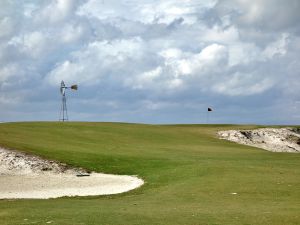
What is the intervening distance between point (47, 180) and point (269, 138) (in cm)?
5138

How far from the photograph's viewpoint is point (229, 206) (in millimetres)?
26297

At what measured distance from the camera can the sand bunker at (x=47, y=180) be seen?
1432 inches

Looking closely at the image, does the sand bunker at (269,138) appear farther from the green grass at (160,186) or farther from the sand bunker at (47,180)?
the sand bunker at (47,180)

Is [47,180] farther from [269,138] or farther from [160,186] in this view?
[269,138]

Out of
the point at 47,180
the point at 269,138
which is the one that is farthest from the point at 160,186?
the point at 269,138

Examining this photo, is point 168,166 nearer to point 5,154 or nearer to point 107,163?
point 107,163

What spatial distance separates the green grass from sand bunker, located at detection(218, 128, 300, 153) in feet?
43.3

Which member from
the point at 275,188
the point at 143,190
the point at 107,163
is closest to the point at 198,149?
the point at 107,163

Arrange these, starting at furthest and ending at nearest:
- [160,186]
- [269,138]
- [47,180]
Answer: [269,138]
[47,180]
[160,186]

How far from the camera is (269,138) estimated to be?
84.3 m

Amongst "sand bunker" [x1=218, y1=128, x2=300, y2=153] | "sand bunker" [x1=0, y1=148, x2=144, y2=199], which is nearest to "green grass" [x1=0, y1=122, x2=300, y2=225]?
"sand bunker" [x1=0, y1=148, x2=144, y2=199]

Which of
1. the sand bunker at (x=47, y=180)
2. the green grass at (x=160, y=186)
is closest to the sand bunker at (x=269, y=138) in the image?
the green grass at (x=160, y=186)

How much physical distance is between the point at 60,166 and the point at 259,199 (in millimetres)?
20920

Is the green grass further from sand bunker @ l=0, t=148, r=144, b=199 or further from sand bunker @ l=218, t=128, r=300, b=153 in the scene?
sand bunker @ l=218, t=128, r=300, b=153
